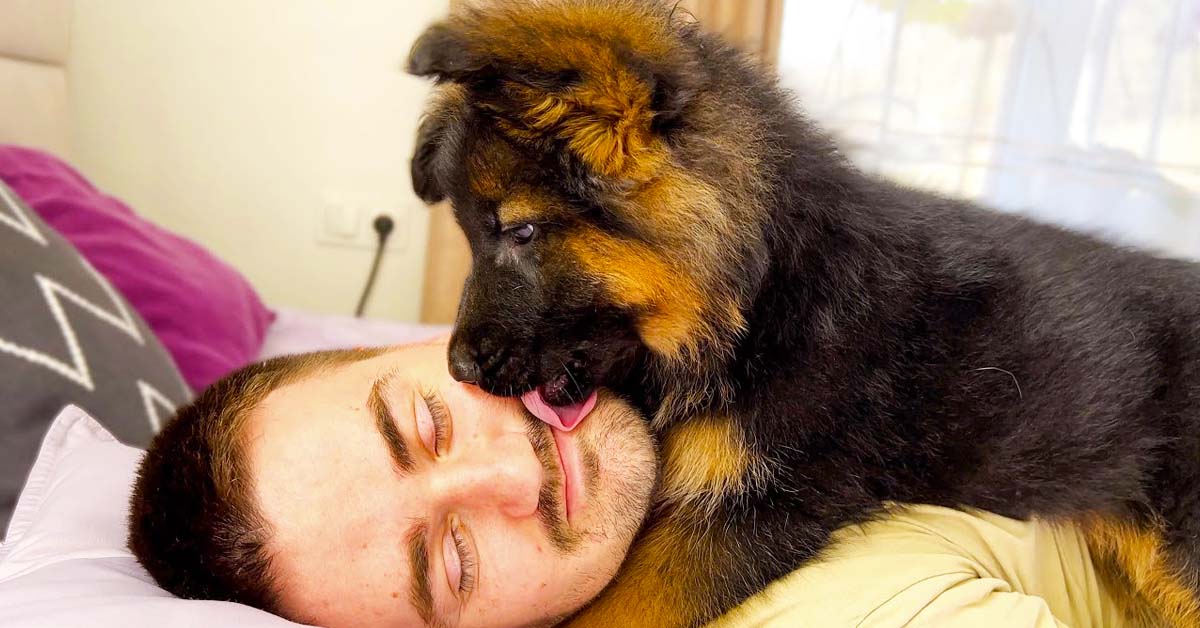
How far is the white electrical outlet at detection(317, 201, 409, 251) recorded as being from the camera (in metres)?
4.11

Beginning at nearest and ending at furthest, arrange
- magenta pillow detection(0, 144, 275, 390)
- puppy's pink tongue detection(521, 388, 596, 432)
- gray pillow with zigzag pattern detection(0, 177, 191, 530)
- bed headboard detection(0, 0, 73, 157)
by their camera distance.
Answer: puppy's pink tongue detection(521, 388, 596, 432) < gray pillow with zigzag pattern detection(0, 177, 191, 530) < magenta pillow detection(0, 144, 275, 390) < bed headboard detection(0, 0, 73, 157)

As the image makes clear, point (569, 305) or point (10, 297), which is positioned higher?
point (569, 305)

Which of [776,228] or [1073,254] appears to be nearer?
[776,228]

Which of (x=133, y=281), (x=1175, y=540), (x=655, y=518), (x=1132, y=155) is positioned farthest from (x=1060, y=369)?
(x=1132, y=155)

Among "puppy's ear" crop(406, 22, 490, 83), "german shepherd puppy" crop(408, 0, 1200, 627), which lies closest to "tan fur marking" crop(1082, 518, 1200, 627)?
"german shepherd puppy" crop(408, 0, 1200, 627)

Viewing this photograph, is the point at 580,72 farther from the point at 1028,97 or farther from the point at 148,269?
the point at 1028,97

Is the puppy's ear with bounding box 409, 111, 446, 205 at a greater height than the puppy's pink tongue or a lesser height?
greater

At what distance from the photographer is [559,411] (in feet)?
5.17

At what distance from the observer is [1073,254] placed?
173 cm

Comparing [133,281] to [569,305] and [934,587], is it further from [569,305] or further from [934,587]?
[934,587]

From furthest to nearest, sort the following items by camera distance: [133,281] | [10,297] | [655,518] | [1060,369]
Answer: [133,281], [10,297], [655,518], [1060,369]

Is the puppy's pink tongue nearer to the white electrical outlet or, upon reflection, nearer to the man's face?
the man's face

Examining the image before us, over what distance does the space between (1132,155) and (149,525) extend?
12.7 ft

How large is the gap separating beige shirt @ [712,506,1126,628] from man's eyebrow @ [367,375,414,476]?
22.5 inches
